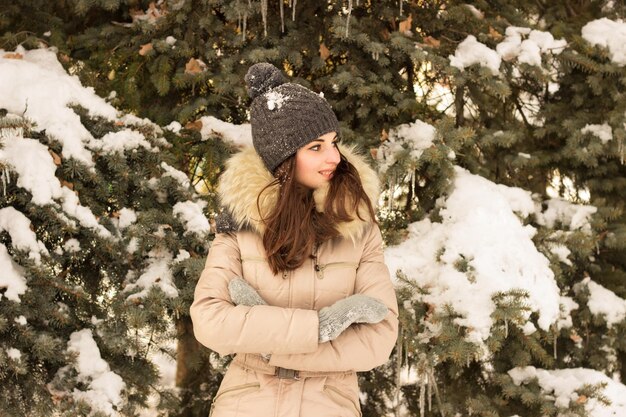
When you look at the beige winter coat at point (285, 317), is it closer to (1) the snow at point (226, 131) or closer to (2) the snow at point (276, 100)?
(2) the snow at point (276, 100)

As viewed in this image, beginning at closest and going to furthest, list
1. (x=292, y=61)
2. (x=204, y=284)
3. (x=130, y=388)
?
(x=204, y=284), (x=130, y=388), (x=292, y=61)

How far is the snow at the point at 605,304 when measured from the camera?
4.77 metres

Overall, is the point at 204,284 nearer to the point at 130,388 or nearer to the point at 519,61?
the point at 130,388

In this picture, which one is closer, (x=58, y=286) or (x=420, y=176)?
(x=58, y=286)

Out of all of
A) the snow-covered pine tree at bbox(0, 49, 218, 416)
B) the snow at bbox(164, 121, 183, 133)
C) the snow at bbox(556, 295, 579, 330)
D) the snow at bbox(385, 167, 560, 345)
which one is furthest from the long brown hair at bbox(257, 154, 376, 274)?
the snow at bbox(556, 295, 579, 330)

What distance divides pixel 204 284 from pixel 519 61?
9.69 feet

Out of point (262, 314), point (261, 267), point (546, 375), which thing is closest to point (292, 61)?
point (261, 267)

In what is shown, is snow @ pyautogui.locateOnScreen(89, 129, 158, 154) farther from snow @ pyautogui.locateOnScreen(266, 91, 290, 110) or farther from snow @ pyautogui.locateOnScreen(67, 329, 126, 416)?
snow @ pyautogui.locateOnScreen(266, 91, 290, 110)

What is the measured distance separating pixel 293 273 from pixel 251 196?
1.18 feet

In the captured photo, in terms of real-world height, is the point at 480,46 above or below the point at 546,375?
above

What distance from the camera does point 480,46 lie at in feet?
14.5

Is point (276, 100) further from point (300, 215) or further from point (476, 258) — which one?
point (476, 258)

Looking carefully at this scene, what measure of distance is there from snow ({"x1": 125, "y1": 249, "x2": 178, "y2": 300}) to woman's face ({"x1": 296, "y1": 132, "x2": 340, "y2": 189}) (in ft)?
4.27

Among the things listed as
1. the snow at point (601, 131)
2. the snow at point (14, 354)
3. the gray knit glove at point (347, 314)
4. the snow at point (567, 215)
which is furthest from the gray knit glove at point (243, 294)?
the snow at point (601, 131)
